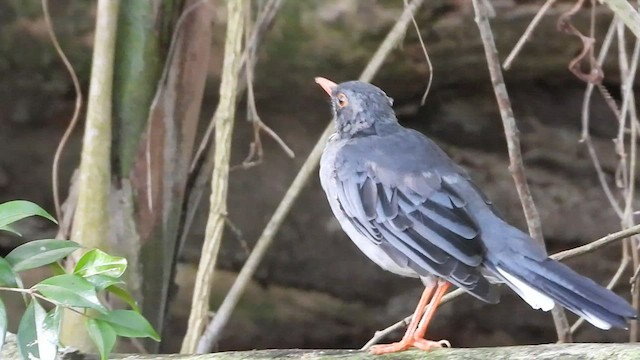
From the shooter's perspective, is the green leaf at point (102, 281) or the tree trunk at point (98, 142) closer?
the green leaf at point (102, 281)

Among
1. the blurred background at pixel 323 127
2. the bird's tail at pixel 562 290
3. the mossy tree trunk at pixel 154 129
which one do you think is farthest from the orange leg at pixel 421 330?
the blurred background at pixel 323 127

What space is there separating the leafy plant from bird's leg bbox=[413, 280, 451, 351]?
51 centimetres

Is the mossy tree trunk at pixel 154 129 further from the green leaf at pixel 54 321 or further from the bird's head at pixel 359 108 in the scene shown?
the green leaf at pixel 54 321

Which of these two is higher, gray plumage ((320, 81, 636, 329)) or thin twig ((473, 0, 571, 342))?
thin twig ((473, 0, 571, 342))

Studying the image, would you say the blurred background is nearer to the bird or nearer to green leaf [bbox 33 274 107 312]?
the bird

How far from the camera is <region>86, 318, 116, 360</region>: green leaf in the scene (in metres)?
1.25

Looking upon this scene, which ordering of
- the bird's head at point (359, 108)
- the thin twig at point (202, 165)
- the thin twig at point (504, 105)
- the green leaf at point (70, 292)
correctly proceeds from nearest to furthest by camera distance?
the green leaf at point (70, 292) < the thin twig at point (504, 105) < the bird's head at point (359, 108) < the thin twig at point (202, 165)

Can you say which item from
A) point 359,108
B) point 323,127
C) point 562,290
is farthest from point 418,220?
point 323,127

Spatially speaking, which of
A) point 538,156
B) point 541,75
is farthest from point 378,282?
point 541,75

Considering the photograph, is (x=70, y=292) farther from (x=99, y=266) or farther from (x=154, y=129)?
(x=154, y=129)

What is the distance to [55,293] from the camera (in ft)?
3.87

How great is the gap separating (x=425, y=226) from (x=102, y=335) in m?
0.64

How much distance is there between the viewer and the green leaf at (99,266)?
130cm

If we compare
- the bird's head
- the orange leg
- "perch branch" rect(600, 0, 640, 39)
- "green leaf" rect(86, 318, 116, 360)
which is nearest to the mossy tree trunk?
the bird's head
